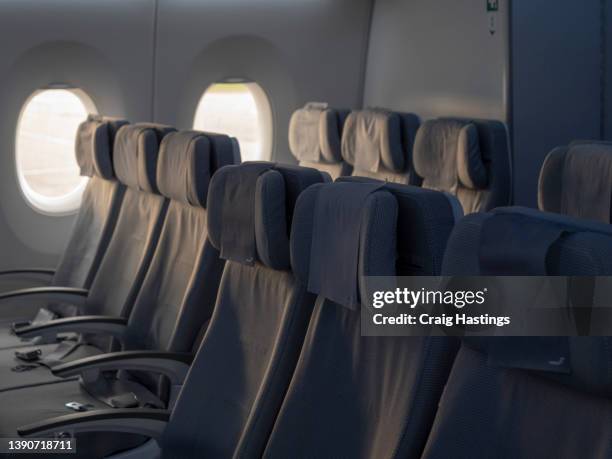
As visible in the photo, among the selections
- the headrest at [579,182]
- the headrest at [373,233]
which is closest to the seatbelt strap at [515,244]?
the headrest at [373,233]

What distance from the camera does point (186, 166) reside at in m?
3.57

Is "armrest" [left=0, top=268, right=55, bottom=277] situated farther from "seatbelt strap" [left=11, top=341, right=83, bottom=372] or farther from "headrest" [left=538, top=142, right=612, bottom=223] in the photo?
"headrest" [left=538, top=142, right=612, bottom=223]

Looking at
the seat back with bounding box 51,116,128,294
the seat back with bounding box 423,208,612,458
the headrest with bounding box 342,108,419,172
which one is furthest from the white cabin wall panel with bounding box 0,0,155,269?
the seat back with bounding box 423,208,612,458

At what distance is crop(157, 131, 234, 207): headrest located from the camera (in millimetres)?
3512

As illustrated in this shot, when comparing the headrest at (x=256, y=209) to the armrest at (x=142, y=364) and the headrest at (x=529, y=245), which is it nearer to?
the armrest at (x=142, y=364)

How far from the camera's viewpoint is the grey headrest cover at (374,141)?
18.0 feet

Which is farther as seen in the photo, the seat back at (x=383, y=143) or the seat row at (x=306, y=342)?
the seat back at (x=383, y=143)

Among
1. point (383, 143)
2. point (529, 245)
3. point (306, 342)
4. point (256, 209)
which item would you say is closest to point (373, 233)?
point (306, 342)

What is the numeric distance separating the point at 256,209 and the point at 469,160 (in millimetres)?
2320

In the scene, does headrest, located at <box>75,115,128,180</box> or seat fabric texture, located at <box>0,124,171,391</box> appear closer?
seat fabric texture, located at <box>0,124,171,391</box>

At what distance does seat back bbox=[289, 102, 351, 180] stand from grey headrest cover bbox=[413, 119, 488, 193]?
1.13m

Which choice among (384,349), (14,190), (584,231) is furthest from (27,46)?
(584,231)

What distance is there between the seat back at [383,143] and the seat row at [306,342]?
5.84ft

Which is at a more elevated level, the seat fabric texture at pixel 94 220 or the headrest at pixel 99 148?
the headrest at pixel 99 148
